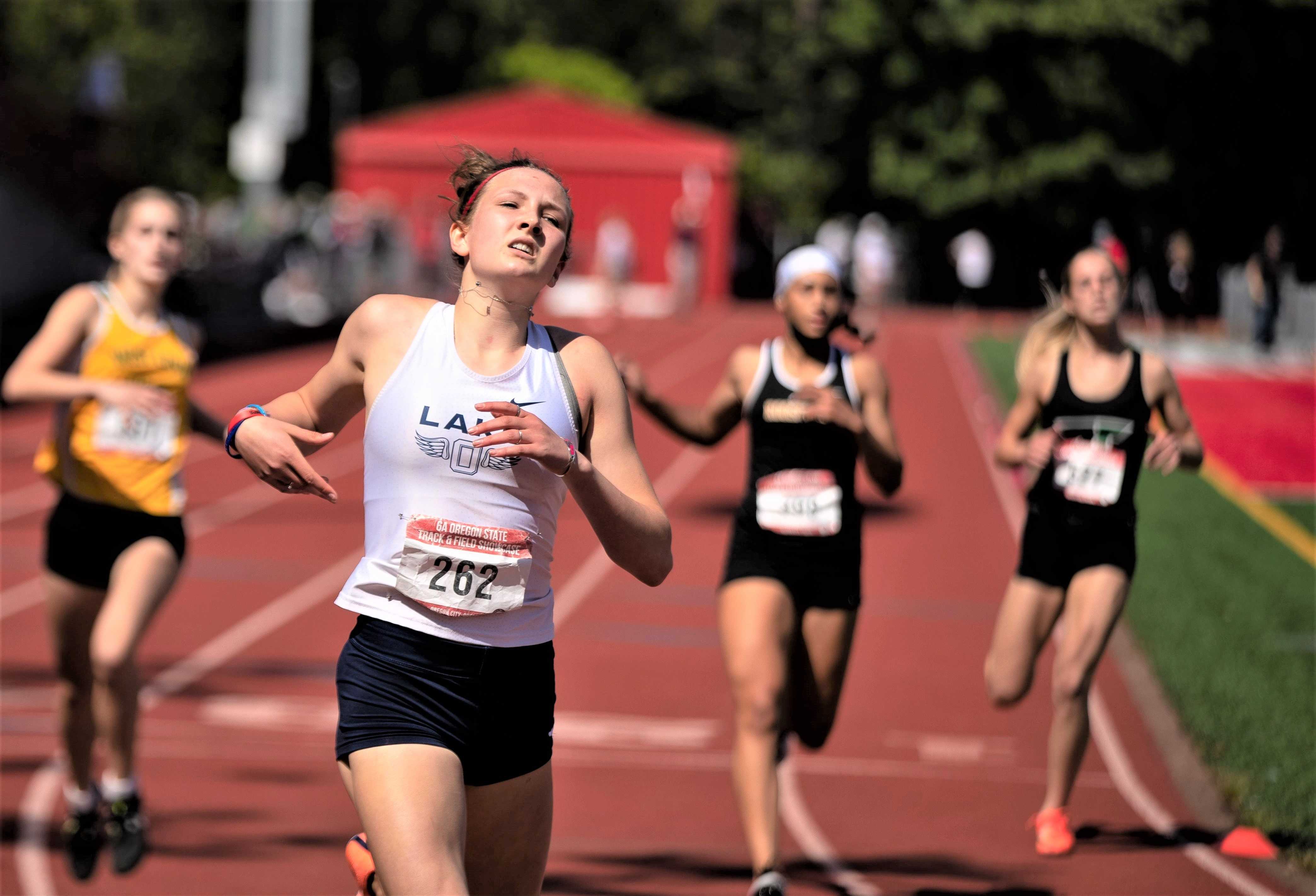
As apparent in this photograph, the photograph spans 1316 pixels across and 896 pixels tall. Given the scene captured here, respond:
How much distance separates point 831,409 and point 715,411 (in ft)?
2.01

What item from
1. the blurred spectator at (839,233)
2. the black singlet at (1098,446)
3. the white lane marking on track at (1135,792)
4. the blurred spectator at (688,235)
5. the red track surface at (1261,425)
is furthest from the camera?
the blurred spectator at (688,235)

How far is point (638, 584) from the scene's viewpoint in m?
13.4

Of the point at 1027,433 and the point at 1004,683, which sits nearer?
the point at 1027,433

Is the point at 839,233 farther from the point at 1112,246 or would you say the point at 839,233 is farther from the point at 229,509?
the point at 1112,246

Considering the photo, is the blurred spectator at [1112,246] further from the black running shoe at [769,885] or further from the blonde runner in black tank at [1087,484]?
the black running shoe at [769,885]

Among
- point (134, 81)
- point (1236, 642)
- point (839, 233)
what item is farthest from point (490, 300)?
point (134, 81)

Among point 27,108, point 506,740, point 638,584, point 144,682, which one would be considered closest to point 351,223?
point 27,108

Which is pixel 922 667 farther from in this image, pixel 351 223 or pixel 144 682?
pixel 351 223

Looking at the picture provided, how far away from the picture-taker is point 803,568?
588cm

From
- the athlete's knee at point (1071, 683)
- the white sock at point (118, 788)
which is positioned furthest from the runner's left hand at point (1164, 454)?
the white sock at point (118, 788)

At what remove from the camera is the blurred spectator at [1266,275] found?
671 centimetres

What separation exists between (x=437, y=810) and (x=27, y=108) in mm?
24310

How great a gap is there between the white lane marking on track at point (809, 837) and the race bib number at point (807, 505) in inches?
31.2

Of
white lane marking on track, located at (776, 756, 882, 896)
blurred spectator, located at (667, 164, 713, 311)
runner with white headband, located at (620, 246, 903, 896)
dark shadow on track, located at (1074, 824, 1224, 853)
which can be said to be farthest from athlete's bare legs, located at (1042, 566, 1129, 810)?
blurred spectator, located at (667, 164, 713, 311)
